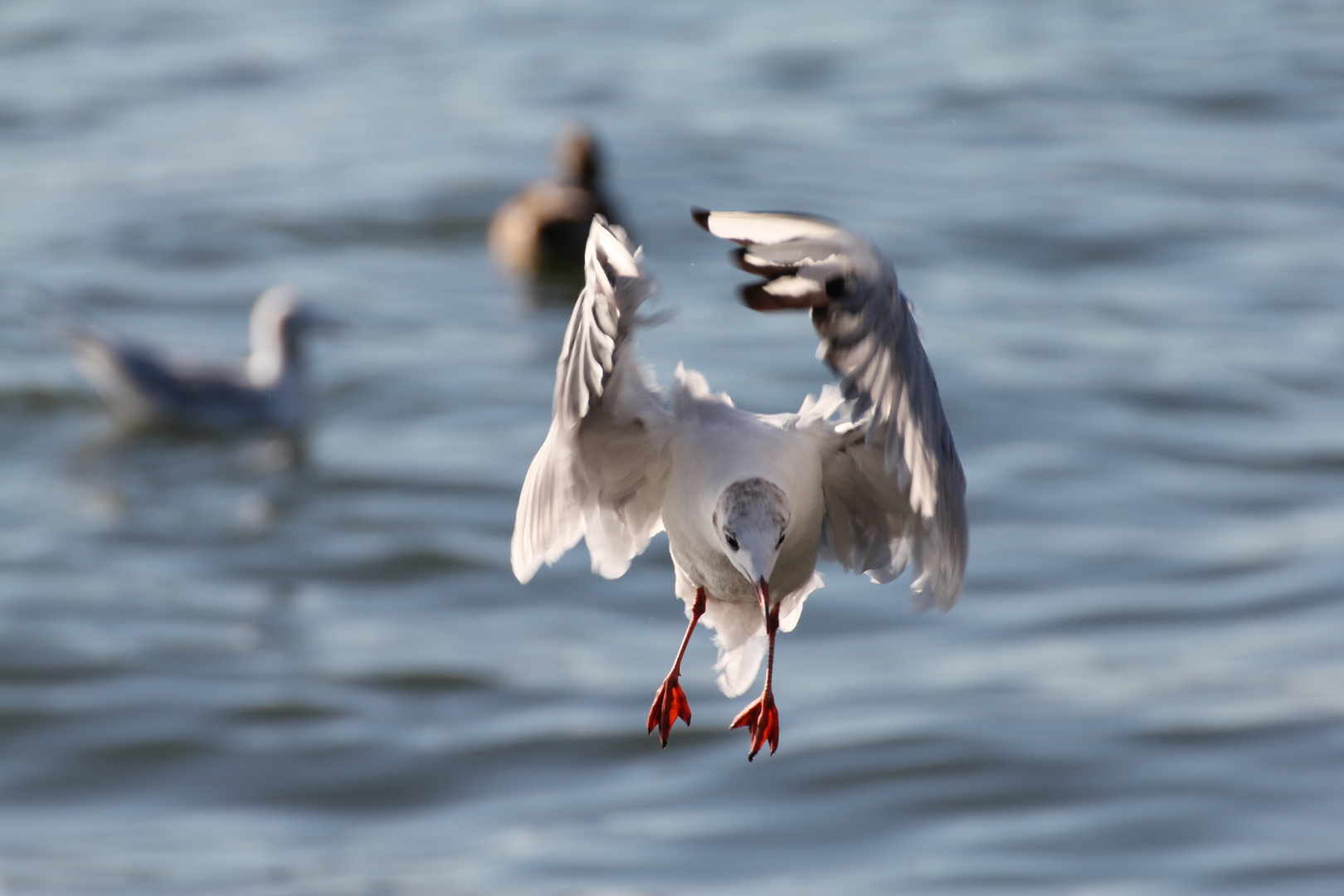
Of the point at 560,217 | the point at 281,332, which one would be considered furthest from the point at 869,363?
the point at 560,217

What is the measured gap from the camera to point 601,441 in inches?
200

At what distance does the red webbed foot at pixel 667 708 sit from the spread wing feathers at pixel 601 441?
52 cm

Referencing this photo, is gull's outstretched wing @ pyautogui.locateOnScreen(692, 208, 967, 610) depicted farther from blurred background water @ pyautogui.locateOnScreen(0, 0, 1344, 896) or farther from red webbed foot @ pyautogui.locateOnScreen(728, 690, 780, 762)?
blurred background water @ pyautogui.locateOnScreen(0, 0, 1344, 896)

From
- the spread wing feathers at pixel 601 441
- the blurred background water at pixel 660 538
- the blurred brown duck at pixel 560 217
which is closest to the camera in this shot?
the spread wing feathers at pixel 601 441

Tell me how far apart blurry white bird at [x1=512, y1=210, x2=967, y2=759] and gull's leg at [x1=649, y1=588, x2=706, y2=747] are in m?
0.01

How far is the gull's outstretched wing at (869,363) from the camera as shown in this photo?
13.6 ft

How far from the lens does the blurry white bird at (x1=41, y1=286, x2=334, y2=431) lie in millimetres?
15188

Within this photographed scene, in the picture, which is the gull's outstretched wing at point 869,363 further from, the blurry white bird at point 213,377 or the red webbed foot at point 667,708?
the blurry white bird at point 213,377

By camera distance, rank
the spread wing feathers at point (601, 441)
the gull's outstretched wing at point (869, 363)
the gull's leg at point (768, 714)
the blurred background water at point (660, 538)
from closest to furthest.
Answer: the gull's outstretched wing at point (869, 363), the spread wing feathers at point (601, 441), the gull's leg at point (768, 714), the blurred background water at point (660, 538)

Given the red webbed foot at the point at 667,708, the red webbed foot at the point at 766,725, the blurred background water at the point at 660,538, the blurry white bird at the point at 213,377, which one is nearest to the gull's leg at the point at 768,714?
the red webbed foot at the point at 766,725

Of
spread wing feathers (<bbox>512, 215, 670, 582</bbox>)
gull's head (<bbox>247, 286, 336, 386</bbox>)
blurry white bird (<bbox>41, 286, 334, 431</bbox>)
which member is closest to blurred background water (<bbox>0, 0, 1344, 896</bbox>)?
blurry white bird (<bbox>41, 286, 334, 431</bbox>)

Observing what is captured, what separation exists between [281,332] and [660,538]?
3.79m

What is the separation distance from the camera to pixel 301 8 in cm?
3059

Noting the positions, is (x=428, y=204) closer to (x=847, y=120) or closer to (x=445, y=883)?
(x=847, y=120)
